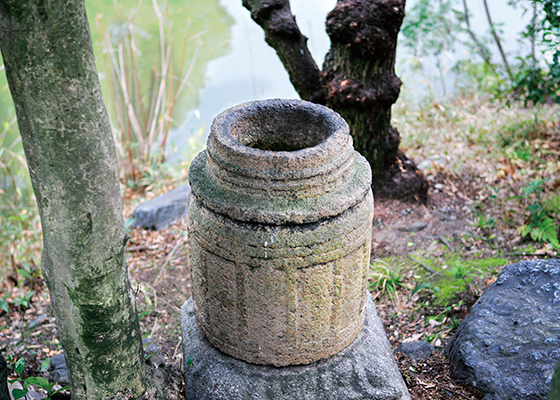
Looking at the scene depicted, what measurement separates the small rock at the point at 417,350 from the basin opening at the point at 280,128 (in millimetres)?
1426

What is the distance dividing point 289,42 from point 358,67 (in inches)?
23.4

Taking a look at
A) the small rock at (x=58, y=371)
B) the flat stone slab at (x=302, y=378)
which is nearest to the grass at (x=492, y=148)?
the flat stone slab at (x=302, y=378)

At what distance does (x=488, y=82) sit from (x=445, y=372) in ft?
13.4

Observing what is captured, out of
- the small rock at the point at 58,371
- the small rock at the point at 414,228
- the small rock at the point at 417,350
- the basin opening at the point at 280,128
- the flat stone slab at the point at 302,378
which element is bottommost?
the small rock at the point at 417,350

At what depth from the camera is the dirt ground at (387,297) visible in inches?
124

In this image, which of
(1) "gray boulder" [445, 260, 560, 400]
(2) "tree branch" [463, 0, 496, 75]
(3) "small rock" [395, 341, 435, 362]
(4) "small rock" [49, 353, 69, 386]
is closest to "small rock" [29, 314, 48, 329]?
(4) "small rock" [49, 353, 69, 386]

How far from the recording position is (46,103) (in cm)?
185

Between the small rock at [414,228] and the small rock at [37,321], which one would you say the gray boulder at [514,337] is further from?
the small rock at [37,321]

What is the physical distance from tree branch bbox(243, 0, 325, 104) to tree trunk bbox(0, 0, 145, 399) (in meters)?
2.41

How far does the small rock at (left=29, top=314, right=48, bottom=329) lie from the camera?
3.77m

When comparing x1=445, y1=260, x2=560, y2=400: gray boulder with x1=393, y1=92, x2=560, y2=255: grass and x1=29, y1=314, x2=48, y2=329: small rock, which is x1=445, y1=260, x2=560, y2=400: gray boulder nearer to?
x1=393, y1=92, x2=560, y2=255: grass

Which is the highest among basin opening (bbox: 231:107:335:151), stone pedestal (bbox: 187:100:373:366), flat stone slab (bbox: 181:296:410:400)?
basin opening (bbox: 231:107:335:151)

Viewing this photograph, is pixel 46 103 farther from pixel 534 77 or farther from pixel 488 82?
pixel 488 82

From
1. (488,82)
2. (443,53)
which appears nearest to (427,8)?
(443,53)
